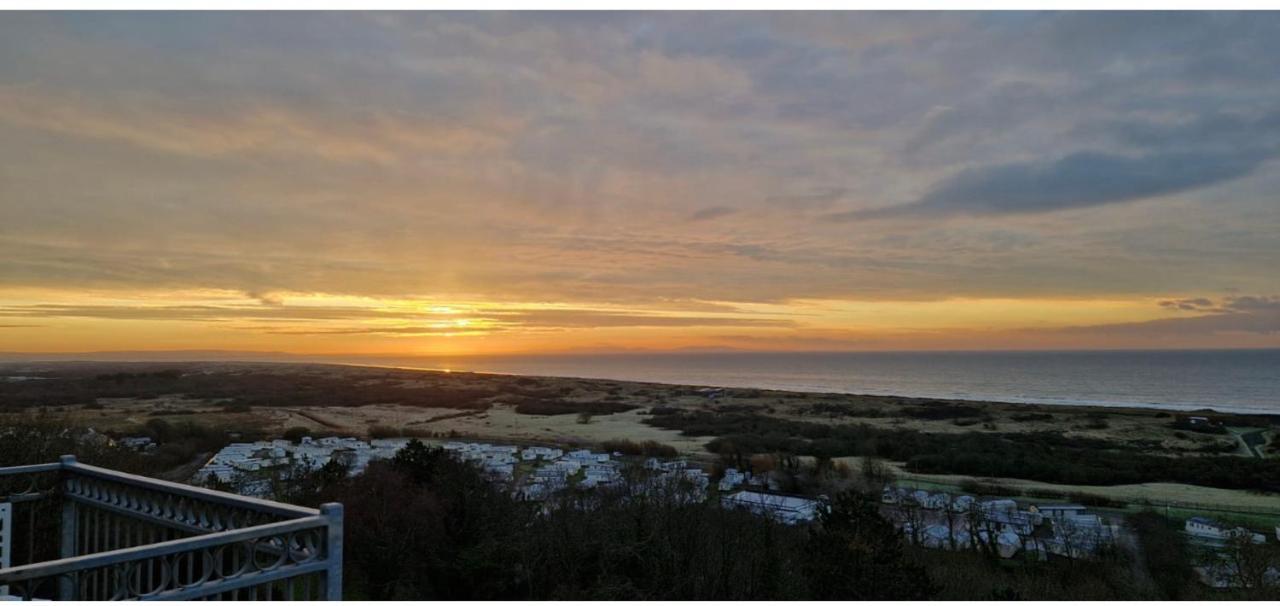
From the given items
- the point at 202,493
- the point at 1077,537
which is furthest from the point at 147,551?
the point at 1077,537

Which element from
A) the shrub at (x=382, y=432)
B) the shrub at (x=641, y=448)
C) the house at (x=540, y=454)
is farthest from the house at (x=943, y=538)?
the shrub at (x=382, y=432)

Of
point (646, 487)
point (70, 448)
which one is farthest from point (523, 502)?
point (70, 448)

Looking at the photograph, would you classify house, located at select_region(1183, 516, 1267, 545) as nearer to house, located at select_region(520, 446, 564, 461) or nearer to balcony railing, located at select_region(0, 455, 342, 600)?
house, located at select_region(520, 446, 564, 461)

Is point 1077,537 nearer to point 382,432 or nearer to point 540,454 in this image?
point 540,454

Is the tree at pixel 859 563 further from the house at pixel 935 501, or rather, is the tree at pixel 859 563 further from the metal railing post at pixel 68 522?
the metal railing post at pixel 68 522

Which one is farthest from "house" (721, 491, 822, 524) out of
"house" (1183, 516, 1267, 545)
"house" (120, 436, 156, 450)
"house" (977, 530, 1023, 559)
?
"house" (120, 436, 156, 450)

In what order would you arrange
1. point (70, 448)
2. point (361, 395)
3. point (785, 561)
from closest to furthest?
point (70, 448), point (785, 561), point (361, 395)

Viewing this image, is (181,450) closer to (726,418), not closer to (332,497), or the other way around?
(332,497)
